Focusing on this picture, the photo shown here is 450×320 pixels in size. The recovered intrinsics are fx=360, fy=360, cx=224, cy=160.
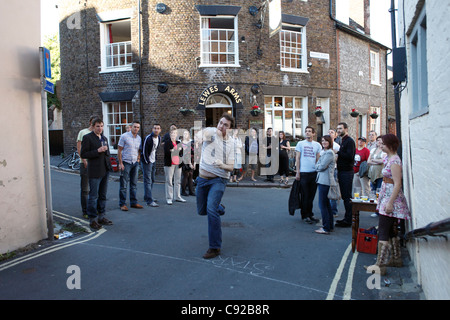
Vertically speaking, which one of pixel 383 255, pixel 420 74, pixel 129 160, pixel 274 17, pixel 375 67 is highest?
pixel 274 17

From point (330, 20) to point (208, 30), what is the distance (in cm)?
630

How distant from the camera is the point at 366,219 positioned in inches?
318

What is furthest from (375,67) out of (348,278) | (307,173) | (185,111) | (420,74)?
(348,278)

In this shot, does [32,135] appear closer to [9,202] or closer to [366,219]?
[9,202]

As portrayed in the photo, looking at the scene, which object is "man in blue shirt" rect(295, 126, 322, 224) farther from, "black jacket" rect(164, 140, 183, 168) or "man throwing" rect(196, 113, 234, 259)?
"black jacket" rect(164, 140, 183, 168)

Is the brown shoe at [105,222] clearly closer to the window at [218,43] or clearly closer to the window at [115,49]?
the window at [218,43]

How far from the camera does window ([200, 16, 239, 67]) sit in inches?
603

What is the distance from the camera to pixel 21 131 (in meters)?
5.52

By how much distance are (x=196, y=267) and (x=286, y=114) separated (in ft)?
42.1

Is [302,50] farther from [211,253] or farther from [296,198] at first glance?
[211,253]

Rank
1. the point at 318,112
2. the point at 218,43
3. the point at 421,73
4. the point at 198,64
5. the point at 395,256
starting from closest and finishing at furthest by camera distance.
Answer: the point at 421,73 → the point at 395,256 → the point at 198,64 → the point at 218,43 → the point at 318,112

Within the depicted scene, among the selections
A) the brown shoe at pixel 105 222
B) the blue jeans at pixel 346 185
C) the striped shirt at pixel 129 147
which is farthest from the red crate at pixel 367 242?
the striped shirt at pixel 129 147

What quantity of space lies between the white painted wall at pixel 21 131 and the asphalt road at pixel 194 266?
0.50 meters

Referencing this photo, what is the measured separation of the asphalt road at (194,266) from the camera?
4.04 meters
